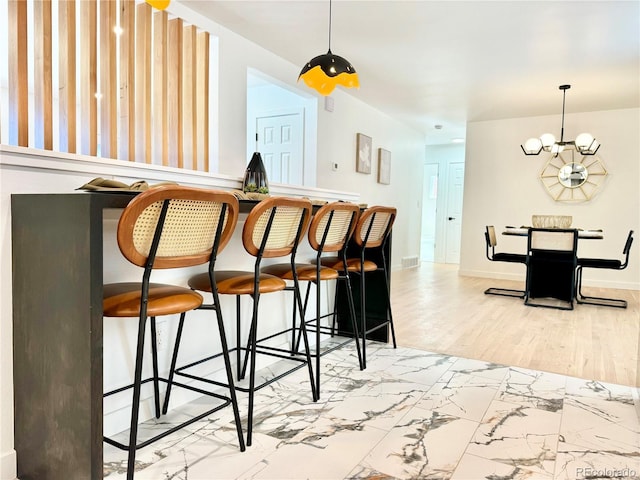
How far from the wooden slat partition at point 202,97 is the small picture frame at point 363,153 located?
8.32ft

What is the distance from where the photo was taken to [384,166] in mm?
6348

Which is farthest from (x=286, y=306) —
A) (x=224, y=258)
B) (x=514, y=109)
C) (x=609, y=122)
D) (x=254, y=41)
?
(x=609, y=122)

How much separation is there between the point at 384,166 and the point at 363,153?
29.1 inches

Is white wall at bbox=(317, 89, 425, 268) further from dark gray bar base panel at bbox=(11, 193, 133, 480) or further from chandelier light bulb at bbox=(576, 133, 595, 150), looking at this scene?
dark gray bar base panel at bbox=(11, 193, 133, 480)

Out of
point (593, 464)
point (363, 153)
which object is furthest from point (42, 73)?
point (363, 153)

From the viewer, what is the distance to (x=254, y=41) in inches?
150

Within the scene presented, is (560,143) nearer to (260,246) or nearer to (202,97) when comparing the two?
(202,97)

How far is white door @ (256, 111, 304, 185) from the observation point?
191 inches

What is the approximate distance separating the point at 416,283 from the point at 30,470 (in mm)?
5001

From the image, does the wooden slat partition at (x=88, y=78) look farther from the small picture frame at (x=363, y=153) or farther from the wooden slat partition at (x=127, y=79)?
the small picture frame at (x=363, y=153)

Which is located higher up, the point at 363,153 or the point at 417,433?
the point at 363,153

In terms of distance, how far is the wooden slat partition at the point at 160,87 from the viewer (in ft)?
9.86

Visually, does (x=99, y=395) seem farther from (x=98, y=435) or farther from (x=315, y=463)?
(x=315, y=463)

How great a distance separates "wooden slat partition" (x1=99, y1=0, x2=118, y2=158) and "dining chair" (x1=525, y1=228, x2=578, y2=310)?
13.2 ft
